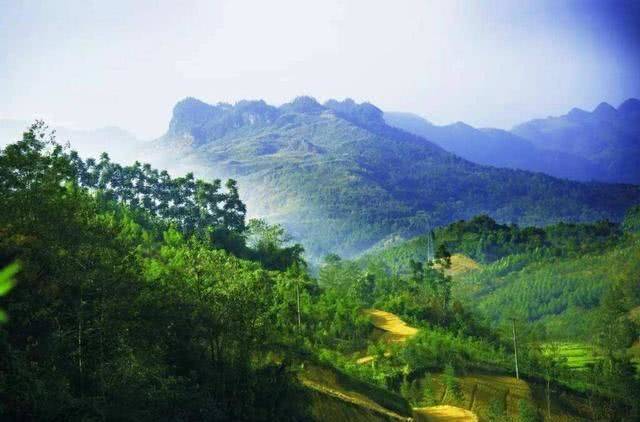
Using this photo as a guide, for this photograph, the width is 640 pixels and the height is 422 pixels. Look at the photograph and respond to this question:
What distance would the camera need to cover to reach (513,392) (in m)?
45.8

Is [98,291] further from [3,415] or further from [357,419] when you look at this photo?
[357,419]

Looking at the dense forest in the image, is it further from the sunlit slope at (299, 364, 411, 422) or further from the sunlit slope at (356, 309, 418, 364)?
the sunlit slope at (356, 309, 418, 364)

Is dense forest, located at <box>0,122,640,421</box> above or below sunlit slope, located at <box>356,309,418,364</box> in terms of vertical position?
above

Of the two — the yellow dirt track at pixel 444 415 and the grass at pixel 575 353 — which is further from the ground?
the yellow dirt track at pixel 444 415

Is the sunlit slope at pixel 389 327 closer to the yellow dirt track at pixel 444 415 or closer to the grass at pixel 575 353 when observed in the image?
the yellow dirt track at pixel 444 415

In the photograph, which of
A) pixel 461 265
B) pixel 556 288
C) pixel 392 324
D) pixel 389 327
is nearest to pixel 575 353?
pixel 556 288

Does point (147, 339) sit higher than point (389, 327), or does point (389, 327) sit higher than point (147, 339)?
point (147, 339)

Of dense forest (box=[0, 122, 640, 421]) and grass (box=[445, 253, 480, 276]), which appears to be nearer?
dense forest (box=[0, 122, 640, 421])

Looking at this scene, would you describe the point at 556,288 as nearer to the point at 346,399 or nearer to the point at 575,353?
the point at 575,353

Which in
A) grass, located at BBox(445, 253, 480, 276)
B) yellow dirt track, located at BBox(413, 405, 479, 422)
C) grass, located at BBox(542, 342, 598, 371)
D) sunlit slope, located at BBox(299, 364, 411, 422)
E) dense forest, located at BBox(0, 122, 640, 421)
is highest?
dense forest, located at BBox(0, 122, 640, 421)

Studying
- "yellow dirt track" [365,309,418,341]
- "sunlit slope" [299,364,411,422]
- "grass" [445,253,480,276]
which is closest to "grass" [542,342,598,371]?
"yellow dirt track" [365,309,418,341]

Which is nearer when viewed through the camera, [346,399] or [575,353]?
[346,399]

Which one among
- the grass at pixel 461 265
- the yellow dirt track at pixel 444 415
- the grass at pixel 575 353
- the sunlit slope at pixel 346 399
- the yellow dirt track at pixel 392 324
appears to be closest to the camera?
the sunlit slope at pixel 346 399

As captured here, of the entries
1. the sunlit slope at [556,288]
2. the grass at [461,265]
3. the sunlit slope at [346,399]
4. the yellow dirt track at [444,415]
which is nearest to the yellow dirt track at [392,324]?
the yellow dirt track at [444,415]
